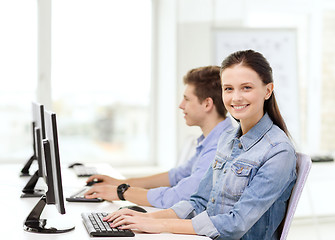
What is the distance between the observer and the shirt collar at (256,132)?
1.77m

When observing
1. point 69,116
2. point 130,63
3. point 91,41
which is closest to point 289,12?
point 130,63

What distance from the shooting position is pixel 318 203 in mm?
4906

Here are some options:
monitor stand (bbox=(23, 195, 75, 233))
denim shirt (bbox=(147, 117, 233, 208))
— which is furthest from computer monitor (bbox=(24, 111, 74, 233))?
denim shirt (bbox=(147, 117, 233, 208))

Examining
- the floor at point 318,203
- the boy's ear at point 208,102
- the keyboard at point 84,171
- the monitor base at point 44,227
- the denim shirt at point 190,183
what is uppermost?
the boy's ear at point 208,102

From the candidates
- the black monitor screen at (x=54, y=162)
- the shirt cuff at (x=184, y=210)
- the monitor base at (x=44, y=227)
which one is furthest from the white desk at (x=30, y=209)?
the shirt cuff at (x=184, y=210)

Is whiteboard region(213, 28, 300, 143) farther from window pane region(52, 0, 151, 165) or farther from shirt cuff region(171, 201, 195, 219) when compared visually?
shirt cuff region(171, 201, 195, 219)

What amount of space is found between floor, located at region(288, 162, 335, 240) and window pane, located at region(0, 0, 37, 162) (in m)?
2.65

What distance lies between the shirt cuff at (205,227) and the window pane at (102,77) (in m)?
2.97

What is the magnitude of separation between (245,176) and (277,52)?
2.76 m

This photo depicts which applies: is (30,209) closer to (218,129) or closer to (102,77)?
(218,129)

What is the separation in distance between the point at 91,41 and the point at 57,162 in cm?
303

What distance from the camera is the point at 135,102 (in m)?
4.68

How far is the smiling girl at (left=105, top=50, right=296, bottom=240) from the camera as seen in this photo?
162 cm

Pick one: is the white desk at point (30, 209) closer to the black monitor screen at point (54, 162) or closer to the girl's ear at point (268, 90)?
the black monitor screen at point (54, 162)
